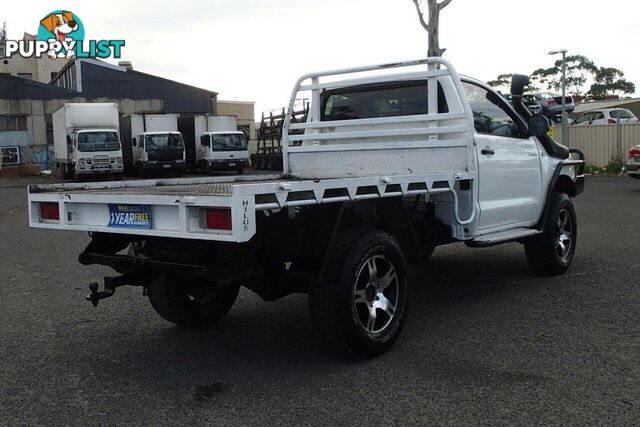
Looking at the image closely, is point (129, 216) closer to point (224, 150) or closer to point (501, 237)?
point (501, 237)

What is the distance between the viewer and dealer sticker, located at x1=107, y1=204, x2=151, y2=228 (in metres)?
4.27

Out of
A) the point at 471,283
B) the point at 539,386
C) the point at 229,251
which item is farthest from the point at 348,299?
the point at 471,283

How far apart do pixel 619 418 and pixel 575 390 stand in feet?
1.35

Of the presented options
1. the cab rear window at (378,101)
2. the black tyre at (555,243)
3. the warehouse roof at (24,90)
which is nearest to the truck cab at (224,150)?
the warehouse roof at (24,90)

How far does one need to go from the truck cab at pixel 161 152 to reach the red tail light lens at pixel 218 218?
29159 mm

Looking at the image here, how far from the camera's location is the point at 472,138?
19.2 feet

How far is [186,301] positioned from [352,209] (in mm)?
1640

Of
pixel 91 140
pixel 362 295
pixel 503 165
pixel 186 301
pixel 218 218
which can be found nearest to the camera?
pixel 218 218

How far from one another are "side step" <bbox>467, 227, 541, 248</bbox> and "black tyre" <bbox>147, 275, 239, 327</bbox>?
214 cm

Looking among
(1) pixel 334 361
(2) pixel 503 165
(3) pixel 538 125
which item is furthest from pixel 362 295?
(3) pixel 538 125

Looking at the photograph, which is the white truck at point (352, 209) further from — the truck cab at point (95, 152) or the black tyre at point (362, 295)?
the truck cab at point (95, 152)

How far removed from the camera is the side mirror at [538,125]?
6688mm

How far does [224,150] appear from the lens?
3416 cm

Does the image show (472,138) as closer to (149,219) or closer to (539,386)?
(539,386)
